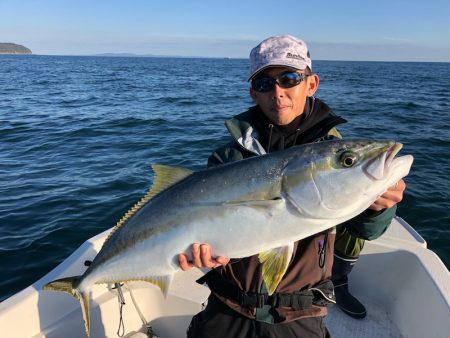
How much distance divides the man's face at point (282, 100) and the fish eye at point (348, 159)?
0.87 metres

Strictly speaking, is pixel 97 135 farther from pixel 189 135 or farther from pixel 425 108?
pixel 425 108

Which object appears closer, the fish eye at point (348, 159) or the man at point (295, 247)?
the fish eye at point (348, 159)

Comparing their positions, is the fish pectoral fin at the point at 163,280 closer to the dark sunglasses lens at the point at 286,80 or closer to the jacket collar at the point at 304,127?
the jacket collar at the point at 304,127

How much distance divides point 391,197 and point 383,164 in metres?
0.33

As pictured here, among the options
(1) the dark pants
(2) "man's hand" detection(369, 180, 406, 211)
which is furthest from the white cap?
(1) the dark pants

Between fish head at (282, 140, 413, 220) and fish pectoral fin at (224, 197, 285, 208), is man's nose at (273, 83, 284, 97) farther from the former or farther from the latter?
fish pectoral fin at (224, 197, 285, 208)

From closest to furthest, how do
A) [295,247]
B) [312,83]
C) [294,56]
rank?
[295,247] → [294,56] → [312,83]

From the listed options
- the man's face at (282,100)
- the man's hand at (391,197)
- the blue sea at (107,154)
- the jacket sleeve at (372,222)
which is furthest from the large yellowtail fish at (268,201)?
the blue sea at (107,154)

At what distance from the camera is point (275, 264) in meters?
2.74

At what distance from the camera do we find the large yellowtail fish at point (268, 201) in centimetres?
254

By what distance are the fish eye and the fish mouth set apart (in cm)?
10

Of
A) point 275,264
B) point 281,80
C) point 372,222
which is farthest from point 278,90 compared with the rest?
point 275,264

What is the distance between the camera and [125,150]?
48.0 feet

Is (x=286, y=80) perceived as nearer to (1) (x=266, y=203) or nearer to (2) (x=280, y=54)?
(2) (x=280, y=54)
